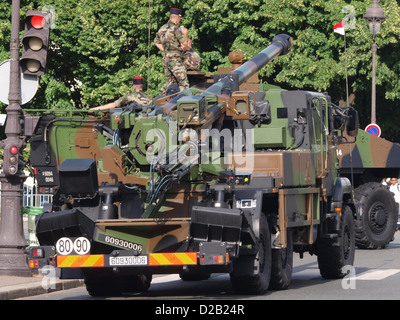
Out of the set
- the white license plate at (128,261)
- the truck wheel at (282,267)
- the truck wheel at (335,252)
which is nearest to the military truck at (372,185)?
the truck wheel at (335,252)

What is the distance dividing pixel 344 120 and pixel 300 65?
20.6 meters

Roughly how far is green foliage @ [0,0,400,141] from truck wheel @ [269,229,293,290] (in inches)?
884

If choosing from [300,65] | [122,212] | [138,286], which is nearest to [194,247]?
[122,212]

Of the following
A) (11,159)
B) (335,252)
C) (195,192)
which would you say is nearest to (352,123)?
(335,252)

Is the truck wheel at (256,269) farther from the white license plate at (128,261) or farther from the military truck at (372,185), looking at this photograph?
the military truck at (372,185)

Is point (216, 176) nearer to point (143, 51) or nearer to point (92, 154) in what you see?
point (92, 154)

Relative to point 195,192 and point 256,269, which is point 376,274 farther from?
point 195,192

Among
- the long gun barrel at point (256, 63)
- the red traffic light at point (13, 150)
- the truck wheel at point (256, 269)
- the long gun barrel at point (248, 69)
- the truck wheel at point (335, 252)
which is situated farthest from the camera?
the truck wheel at point (335, 252)

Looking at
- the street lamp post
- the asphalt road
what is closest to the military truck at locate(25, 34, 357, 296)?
the asphalt road

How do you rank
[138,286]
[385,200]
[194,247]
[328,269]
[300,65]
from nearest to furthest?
[194,247], [138,286], [328,269], [385,200], [300,65]

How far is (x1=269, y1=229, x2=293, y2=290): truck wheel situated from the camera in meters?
16.8

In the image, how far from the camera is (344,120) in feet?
64.4

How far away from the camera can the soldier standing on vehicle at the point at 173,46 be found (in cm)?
1920

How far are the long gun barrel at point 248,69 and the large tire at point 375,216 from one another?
22.2 feet
